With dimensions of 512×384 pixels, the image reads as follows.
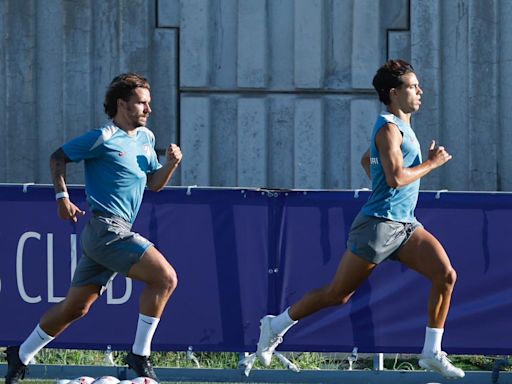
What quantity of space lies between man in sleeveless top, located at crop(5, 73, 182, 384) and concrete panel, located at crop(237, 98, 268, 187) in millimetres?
3698

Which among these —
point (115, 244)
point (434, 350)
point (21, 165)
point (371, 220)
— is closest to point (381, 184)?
point (371, 220)

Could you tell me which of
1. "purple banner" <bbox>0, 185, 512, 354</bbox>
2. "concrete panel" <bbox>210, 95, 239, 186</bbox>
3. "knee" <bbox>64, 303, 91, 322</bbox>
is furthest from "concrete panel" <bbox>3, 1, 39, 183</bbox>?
"knee" <bbox>64, 303, 91, 322</bbox>

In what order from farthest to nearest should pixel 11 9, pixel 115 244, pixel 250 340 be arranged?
pixel 11 9, pixel 250 340, pixel 115 244

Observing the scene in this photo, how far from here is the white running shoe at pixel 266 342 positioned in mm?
8195

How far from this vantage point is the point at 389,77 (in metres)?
7.72

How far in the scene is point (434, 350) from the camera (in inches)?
307

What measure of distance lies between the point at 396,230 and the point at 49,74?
4.77 metres

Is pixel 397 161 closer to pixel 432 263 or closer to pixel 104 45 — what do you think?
pixel 432 263

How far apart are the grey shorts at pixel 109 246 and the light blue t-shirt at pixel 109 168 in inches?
2.8

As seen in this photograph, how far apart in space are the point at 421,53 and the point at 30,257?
4.23 meters

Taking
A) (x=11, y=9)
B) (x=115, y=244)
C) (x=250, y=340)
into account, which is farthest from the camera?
(x=11, y=9)

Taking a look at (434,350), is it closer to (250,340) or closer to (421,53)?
(250,340)

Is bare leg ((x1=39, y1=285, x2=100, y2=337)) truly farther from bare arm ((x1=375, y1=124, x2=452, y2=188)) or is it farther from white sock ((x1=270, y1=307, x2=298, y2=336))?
bare arm ((x1=375, y1=124, x2=452, y2=188))

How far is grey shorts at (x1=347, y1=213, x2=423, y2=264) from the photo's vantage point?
25.0ft
